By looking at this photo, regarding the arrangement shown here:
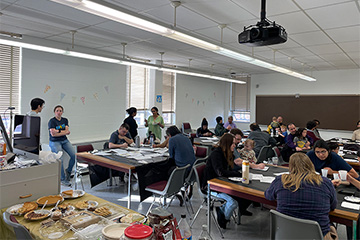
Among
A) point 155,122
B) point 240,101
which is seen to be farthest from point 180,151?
point 240,101

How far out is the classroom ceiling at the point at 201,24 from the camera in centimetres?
323

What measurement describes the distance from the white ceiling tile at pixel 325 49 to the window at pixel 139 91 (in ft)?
14.8

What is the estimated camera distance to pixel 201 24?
398 centimetres

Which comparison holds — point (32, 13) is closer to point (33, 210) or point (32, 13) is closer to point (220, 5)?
point (220, 5)

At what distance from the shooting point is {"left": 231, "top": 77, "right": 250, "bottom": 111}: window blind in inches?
419

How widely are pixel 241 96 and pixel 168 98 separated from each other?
3800 mm

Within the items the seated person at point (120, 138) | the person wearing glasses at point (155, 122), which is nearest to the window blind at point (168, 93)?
the person wearing glasses at point (155, 122)

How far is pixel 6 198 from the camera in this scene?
204 centimetres

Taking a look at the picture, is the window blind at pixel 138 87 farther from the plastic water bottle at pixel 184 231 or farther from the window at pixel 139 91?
the plastic water bottle at pixel 184 231

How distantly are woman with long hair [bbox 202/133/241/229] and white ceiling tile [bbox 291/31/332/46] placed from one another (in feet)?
8.63

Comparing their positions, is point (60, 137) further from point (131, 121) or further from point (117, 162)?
point (117, 162)

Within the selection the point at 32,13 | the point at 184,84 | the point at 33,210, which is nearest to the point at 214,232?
the point at 33,210

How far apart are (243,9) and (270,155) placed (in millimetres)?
3094

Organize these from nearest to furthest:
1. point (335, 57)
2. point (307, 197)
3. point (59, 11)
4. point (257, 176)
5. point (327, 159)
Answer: point (307, 197)
point (257, 176)
point (327, 159)
point (59, 11)
point (335, 57)
